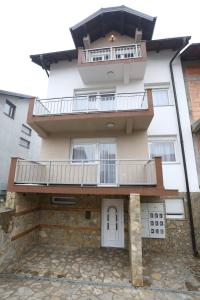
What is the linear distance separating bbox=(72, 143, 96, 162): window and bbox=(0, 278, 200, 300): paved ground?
190 inches

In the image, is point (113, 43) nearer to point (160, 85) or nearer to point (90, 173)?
point (160, 85)

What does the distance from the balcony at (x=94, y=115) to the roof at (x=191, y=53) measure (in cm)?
340

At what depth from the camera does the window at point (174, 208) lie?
679 cm

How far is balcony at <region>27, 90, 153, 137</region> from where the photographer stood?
22.1 feet

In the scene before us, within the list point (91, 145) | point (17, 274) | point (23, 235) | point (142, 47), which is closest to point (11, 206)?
point (23, 235)

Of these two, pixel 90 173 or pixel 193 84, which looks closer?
pixel 90 173

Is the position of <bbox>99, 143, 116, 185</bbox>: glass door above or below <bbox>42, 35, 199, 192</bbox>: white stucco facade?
below

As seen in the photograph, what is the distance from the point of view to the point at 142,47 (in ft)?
25.8

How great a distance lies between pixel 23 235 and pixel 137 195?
474cm

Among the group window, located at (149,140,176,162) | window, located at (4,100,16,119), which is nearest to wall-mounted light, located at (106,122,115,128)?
window, located at (149,140,176,162)

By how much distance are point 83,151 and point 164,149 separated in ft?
12.8

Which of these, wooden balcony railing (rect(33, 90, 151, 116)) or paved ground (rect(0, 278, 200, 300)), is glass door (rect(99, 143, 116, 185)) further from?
paved ground (rect(0, 278, 200, 300))

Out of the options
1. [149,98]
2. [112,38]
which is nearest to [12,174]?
[149,98]

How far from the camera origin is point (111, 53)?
8164mm
